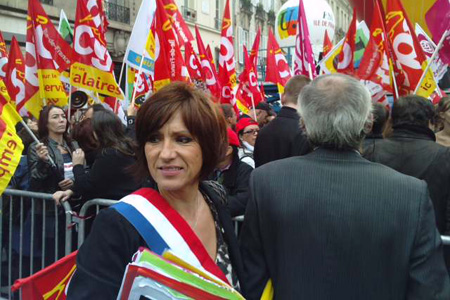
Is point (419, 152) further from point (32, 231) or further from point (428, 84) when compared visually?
point (32, 231)

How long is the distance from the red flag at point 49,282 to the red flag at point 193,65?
5660 millimetres

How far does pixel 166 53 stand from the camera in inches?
245

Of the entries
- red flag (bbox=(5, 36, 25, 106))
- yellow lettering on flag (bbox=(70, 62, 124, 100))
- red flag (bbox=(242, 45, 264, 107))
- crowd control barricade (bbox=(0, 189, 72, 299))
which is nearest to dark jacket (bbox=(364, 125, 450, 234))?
crowd control barricade (bbox=(0, 189, 72, 299))

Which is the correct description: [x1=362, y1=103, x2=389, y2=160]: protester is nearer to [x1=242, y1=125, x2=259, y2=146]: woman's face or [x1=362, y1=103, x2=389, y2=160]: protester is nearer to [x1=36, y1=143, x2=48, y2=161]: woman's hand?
[x1=242, y1=125, x2=259, y2=146]: woman's face

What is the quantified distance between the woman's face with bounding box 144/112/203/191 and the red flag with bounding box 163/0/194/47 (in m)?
5.26

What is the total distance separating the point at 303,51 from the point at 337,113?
5831mm

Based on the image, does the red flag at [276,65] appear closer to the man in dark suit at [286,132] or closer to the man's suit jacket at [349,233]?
the man in dark suit at [286,132]

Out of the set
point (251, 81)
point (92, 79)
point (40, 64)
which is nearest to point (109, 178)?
point (92, 79)

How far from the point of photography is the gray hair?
77.8 inches

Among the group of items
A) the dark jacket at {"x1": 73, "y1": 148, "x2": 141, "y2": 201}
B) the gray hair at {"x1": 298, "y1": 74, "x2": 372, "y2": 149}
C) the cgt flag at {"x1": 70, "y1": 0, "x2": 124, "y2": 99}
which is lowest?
the dark jacket at {"x1": 73, "y1": 148, "x2": 141, "y2": 201}

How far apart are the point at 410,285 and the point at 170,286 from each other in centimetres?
91

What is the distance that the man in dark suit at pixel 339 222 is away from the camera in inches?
73.4

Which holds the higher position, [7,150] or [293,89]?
[293,89]

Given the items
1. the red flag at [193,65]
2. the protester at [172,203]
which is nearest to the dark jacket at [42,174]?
the protester at [172,203]
